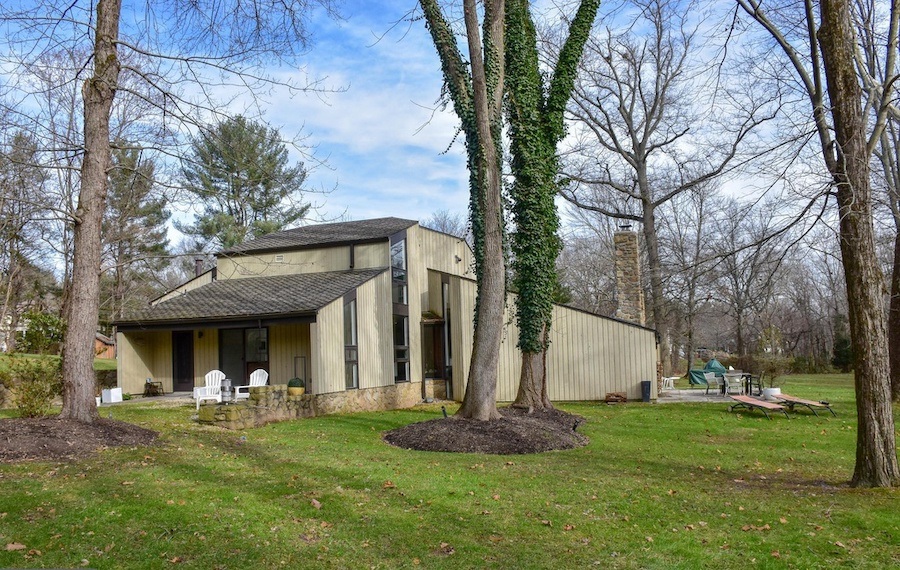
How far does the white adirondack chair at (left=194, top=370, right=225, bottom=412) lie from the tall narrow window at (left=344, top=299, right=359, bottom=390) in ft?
9.56

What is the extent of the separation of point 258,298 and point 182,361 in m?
3.50

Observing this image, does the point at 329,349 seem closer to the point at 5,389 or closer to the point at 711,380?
the point at 5,389

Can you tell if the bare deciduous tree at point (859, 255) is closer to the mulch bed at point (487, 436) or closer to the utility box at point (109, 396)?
the mulch bed at point (487, 436)

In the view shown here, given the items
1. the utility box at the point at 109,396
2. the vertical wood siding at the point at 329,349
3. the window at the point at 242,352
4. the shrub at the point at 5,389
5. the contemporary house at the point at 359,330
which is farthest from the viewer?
the window at the point at 242,352

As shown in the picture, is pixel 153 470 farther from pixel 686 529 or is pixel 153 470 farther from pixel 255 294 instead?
pixel 255 294

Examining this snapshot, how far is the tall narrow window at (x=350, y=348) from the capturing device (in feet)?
51.3

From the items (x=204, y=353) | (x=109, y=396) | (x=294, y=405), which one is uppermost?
(x=204, y=353)

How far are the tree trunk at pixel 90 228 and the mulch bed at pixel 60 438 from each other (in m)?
0.34

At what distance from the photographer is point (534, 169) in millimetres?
14492

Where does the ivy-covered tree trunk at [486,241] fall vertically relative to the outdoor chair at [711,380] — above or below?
above

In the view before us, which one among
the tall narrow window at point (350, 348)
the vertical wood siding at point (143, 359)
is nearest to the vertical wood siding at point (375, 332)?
the tall narrow window at point (350, 348)

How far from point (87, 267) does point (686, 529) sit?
8.10 m

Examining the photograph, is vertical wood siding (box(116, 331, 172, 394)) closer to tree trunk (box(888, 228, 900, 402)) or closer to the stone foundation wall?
the stone foundation wall

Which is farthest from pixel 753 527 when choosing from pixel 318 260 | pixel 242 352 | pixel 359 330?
pixel 318 260
